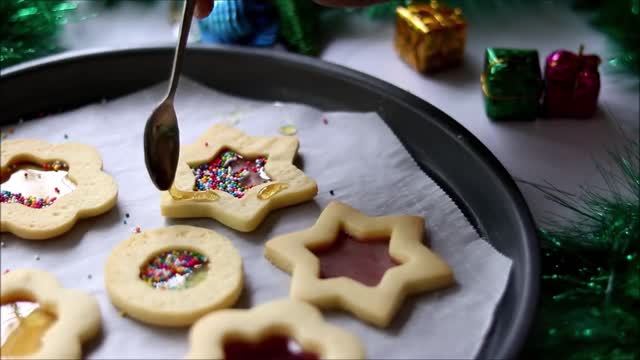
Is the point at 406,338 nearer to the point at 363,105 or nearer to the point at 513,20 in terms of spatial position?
the point at 363,105

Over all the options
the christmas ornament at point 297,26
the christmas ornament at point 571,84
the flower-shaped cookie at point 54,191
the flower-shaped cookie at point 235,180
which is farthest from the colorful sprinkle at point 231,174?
the christmas ornament at point 571,84

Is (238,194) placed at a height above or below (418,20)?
below

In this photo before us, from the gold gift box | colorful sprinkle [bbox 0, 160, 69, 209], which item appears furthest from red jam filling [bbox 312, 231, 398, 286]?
the gold gift box

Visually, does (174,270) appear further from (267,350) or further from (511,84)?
(511,84)

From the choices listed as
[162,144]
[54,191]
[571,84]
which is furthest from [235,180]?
[571,84]

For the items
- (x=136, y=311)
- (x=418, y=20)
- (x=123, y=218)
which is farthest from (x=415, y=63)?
(x=136, y=311)

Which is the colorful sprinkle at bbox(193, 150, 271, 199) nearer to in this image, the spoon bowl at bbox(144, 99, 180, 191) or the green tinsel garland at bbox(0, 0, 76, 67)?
the spoon bowl at bbox(144, 99, 180, 191)
